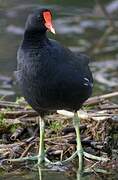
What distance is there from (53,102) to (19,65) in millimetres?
437

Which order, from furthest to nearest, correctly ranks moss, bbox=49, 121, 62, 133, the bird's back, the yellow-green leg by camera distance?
1. moss, bbox=49, 121, 62, 133
2. the yellow-green leg
3. the bird's back

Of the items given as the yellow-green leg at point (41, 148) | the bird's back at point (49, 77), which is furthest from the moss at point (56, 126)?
the bird's back at point (49, 77)

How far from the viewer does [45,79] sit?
6148mm

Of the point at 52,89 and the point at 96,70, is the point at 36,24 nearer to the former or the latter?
the point at 52,89

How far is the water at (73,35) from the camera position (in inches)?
420

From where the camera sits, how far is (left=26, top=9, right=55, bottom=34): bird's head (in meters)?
6.05

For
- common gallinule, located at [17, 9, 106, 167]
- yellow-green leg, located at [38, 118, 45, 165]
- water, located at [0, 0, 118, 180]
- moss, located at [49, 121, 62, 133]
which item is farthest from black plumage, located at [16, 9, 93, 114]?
water, located at [0, 0, 118, 180]

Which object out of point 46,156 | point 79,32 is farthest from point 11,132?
point 79,32

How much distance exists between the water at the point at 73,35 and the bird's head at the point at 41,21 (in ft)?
10.7

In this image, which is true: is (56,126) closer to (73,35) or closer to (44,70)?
(44,70)

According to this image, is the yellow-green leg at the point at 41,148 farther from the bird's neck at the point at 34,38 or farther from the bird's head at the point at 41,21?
the bird's head at the point at 41,21

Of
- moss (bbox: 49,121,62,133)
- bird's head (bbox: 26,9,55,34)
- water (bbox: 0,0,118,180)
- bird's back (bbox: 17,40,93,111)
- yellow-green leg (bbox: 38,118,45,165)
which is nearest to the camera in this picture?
bird's head (bbox: 26,9,55,34)

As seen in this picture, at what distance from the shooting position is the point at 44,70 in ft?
20.2

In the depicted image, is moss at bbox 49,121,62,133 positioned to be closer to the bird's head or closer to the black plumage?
the black plumage
